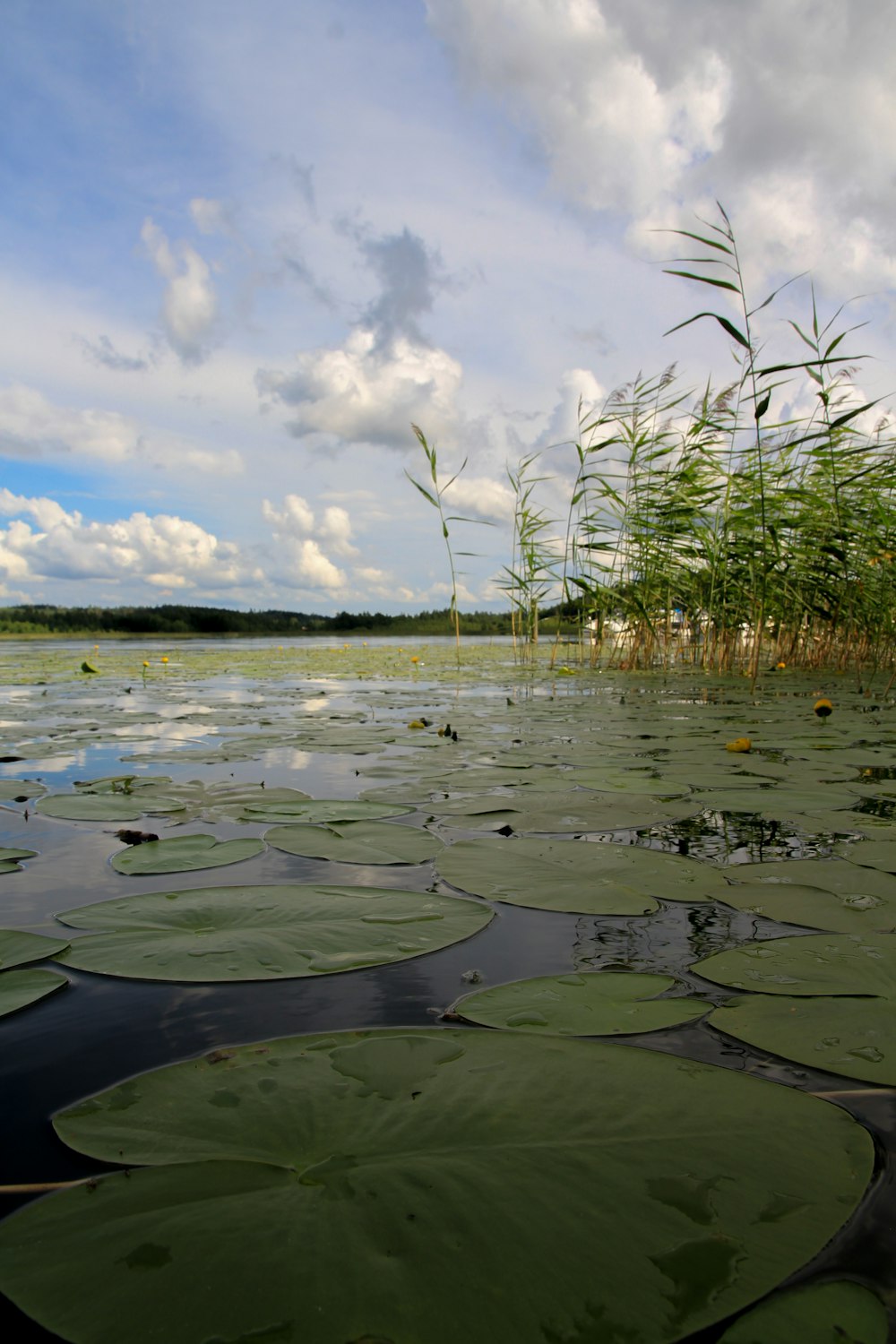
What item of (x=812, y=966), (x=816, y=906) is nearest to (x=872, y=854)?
(x=816, y=906)

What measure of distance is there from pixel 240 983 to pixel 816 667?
737 cm

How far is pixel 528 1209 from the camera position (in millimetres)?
510

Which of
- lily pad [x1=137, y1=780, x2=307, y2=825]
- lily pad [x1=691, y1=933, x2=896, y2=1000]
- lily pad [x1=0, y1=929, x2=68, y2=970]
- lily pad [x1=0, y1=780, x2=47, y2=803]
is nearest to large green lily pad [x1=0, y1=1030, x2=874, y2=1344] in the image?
lily pad [x1=691, y1=933, x2=896, y2=1000]

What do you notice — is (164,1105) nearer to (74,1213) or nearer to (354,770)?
(74,1213)

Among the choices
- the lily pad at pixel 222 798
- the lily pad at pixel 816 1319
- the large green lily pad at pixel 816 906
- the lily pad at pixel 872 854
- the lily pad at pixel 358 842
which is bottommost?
the lily pad at pixel 222 798

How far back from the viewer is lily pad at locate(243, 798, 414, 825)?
1743 mm

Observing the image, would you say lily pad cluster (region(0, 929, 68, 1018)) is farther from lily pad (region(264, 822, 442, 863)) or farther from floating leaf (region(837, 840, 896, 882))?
floating leaf (region(837, 840, 896, 882))

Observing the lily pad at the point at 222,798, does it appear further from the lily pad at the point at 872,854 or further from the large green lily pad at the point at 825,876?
the lily pad at the point at 872,854

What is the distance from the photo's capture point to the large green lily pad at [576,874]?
1.18 meters

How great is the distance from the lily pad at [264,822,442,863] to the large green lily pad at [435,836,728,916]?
79 millimetres

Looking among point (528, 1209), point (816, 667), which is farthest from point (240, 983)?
point (816, 667)

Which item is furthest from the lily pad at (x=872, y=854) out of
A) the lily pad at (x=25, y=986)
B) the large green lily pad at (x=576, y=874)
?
the lily pad at (x=25, y=986)

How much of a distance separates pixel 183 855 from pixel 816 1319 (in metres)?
1.26

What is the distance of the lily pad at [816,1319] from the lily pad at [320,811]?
52.6 inches
